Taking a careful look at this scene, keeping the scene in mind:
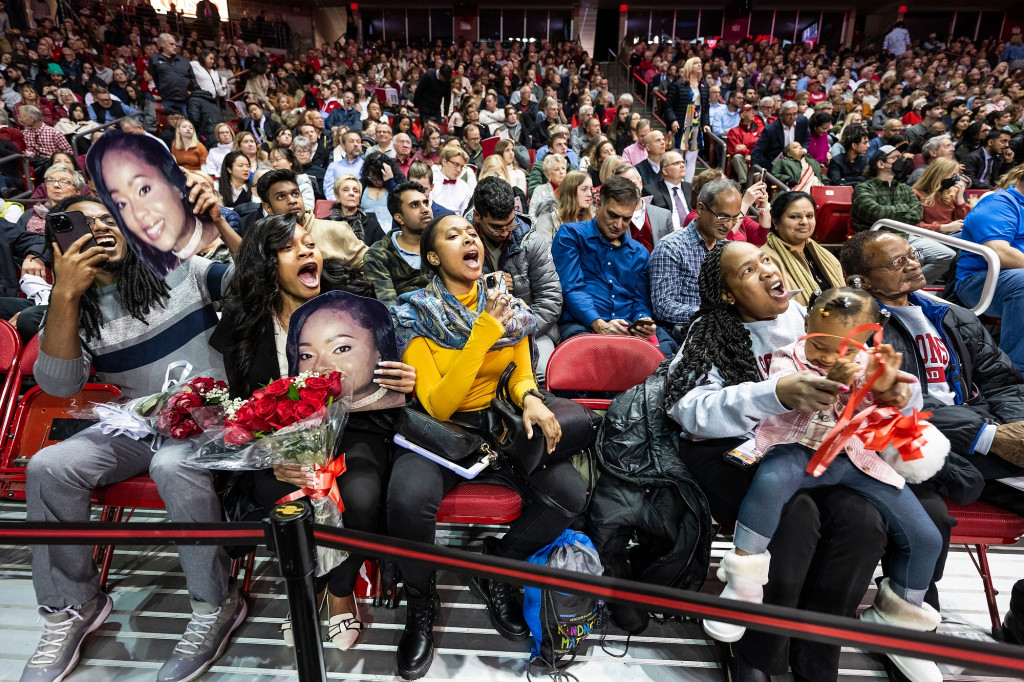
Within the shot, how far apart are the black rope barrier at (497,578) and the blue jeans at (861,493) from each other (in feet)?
2.15

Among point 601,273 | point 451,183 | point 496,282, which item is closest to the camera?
point 496,282

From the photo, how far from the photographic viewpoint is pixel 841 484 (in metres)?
1.82

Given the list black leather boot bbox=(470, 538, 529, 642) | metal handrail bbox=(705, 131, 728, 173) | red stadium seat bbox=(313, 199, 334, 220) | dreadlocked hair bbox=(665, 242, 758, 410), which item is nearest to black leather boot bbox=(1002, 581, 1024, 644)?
dreadlocked hair bbox=(665, 242, 758, 410)

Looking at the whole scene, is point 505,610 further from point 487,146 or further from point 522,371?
point 487,146

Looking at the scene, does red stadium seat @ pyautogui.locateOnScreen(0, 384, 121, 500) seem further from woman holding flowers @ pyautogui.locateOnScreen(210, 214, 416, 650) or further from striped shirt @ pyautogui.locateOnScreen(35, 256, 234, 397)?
woman holding flowers @ pyautogui.locateOnScreen(210, 214, 416, 650)

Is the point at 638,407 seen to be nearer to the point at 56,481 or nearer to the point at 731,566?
the point at 731,566

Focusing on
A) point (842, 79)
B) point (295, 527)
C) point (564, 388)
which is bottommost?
point (564, 388)

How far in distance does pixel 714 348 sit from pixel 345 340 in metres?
1.25

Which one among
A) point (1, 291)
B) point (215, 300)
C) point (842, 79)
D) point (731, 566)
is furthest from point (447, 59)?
point (731, 566)

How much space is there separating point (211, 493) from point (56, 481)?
0.48 meters

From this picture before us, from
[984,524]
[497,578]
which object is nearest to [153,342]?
[497,578]

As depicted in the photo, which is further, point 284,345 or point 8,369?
point 8,369

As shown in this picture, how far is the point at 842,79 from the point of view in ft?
41.8

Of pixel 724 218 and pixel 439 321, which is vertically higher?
pixel 724 218
